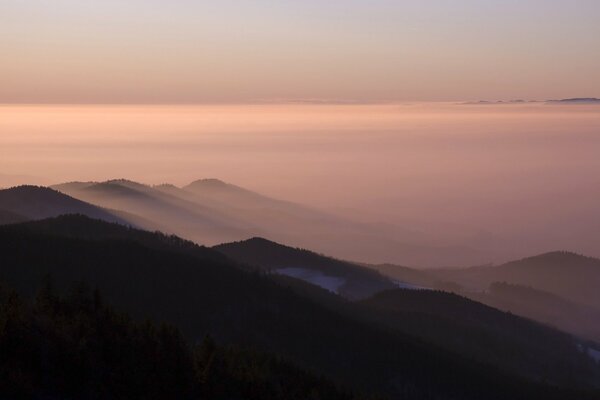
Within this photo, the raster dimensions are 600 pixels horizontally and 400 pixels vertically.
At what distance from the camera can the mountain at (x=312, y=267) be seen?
16712 centimetres

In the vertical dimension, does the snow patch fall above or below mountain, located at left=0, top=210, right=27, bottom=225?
below

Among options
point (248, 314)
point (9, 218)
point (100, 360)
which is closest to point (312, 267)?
point (9, 218)

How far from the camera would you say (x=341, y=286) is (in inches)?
6580

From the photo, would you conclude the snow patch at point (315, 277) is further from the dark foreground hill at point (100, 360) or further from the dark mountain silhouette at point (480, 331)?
the dark foreground hill at point (100, 360)

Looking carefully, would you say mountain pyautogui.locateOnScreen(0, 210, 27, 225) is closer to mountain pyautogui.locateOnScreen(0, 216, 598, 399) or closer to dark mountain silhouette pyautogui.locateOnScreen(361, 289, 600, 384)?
mountain pyautogui.locateOnScreen(0, 216, 598, 399)

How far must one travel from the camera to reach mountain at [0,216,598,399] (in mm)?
95312

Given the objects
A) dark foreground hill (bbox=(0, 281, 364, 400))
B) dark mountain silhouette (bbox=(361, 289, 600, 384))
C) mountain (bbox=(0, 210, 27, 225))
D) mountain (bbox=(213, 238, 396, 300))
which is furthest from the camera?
mountain (bbox=(0, 210, 27, 225))

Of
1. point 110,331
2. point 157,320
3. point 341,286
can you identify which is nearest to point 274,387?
point 110,331

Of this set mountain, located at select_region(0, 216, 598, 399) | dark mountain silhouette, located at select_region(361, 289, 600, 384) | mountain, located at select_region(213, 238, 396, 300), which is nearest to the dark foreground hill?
mountain, located at select_region(0, 216, 598, 399)

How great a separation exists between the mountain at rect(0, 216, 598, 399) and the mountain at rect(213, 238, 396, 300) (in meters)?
49.2

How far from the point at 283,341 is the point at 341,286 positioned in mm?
68937

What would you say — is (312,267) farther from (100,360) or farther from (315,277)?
(100,360)

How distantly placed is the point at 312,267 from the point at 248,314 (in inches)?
2792

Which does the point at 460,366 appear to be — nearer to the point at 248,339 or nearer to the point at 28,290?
the point at 248,339
